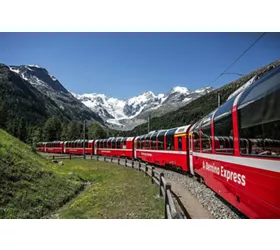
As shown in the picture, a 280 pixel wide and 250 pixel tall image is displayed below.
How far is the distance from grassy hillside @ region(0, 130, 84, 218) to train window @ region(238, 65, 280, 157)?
25.8ft

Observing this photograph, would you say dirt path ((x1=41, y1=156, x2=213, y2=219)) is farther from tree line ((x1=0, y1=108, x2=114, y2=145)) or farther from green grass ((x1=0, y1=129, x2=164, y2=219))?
tree line ((x1=0, y1=108, x2=114, y2=145))

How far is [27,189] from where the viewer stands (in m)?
12.1

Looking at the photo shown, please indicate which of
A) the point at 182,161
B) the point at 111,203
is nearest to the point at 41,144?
the point at 182,161

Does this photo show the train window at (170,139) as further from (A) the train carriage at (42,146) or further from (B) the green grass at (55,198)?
(A) the train carriage at (42,146)

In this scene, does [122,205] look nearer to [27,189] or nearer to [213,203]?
[213,203]

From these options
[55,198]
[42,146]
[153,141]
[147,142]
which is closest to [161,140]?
[153,141]

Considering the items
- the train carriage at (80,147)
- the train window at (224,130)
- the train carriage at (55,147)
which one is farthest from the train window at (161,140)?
the train carriage at (55,147)

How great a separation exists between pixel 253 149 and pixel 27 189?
374 inches

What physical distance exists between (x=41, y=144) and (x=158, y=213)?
6955 cm

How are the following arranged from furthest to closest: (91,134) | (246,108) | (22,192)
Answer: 1. (91,134)
2. (22,192)
3. (246,108)

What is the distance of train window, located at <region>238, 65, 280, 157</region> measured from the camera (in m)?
4.60
